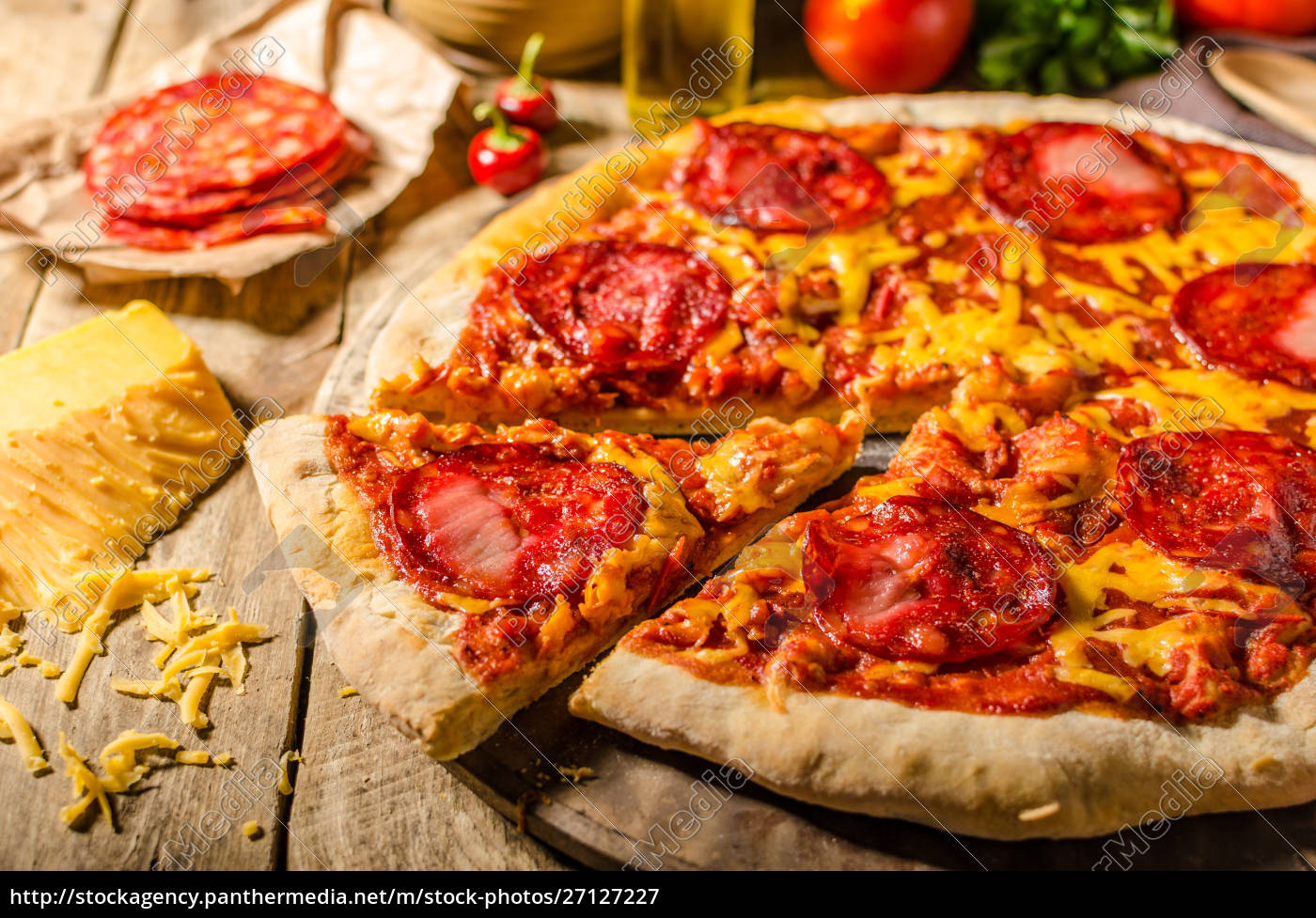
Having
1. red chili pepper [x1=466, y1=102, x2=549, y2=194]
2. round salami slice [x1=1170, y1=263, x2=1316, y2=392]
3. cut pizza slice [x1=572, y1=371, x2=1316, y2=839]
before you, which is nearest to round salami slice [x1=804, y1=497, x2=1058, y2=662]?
cut pizza slice [x1=572, y1=371, x2=1316, y2=839]

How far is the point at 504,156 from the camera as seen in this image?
540 cm

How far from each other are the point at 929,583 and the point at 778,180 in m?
2.31

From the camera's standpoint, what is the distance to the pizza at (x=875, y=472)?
9.93 feet

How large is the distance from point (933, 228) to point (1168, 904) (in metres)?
2.93

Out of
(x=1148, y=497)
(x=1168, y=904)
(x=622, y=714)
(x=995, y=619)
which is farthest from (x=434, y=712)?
(x=1148, y=497)

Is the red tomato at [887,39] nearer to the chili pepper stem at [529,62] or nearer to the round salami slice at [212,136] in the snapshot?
the chili pepper stem at [529,62]

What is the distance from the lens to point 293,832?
3.14 meters

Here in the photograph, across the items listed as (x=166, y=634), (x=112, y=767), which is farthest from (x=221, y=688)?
(x=112, y=767)

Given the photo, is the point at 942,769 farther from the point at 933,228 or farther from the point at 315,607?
the point at 933,228

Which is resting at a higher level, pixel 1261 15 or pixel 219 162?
pixel 1261 15

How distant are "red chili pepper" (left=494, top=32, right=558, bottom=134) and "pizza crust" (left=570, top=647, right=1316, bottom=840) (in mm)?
3699

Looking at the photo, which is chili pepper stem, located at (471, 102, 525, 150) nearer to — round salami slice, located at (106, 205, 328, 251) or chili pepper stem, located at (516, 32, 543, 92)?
chili pepper stem, located at (516, 32, 543, 92)

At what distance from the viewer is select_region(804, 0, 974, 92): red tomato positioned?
595cm

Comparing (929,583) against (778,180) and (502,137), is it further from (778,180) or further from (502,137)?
(502,137)
